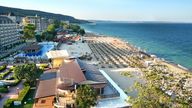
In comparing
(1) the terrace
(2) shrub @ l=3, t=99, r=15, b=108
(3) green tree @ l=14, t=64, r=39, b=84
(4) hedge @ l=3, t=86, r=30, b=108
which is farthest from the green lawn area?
(3) green tree @ l=14, t=64, r=39, b=84

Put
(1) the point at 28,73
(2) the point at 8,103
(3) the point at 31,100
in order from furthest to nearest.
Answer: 1. (1) the point at 28,73
2. (3) the point at 31,100
3. (2) the point at 8,103

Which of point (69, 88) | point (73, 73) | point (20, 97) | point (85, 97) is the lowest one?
point (20, 97)

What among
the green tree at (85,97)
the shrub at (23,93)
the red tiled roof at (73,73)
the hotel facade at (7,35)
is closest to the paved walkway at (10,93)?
the shrub at (23,93)

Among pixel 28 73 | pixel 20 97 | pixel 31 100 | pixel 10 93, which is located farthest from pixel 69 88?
pixel 28 73

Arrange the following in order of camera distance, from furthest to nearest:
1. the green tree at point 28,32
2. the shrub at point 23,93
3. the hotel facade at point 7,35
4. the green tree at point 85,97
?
the green tree at point 28,32, the hotel facade at point 7,35, the shrub at point 23,93, the green tree at point 85,97

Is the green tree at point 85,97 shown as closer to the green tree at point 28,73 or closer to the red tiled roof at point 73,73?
the red tiled roof at point 73,73

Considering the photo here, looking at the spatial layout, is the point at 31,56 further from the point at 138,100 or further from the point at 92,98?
the point at 138,100

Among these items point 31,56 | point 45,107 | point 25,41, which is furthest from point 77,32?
point 45,107

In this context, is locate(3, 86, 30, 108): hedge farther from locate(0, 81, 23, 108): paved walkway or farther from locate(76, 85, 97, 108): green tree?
locate(76, 85, 97, 108): green tree

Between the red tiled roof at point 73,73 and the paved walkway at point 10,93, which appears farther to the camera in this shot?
the paved walkway at point 10,93

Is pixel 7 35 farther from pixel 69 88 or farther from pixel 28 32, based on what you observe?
pixel 69 88

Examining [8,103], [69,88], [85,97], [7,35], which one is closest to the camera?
[85,97]

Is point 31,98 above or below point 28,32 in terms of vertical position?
below
